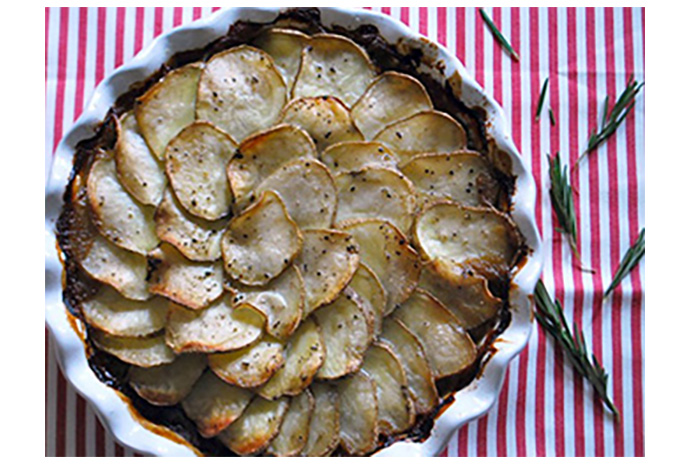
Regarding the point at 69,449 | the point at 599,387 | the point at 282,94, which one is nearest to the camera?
the point at 282,94

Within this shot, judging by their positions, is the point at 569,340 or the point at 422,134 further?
the point at 569,340

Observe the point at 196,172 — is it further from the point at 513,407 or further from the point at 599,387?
the point at 599,387

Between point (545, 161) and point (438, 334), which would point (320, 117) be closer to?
point (438, 334)

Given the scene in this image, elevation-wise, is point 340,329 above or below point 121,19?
below

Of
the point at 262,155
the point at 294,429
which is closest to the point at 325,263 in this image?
the point at 262,155

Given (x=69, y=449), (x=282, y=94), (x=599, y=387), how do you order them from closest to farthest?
(x=282, y=94) → (x=69, y=449) → (x=599, y=387)

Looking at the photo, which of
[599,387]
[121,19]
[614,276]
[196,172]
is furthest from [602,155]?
[121,19]
